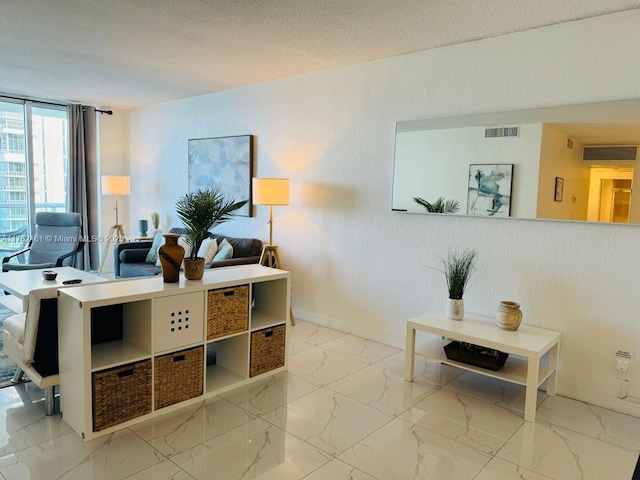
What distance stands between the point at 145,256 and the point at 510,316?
4106 mm

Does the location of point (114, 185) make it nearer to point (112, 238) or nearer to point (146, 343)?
point (112, 238)

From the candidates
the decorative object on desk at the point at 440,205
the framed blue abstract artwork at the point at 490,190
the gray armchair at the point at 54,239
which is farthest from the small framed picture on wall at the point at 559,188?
the gray armchair at the point at 54,239

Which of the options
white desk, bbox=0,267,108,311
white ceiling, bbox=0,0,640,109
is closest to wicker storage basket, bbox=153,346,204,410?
white desk, bbox=0,267,108,311

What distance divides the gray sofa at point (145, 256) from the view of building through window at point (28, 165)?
1.85 metres

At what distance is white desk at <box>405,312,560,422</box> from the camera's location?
272 centimetres

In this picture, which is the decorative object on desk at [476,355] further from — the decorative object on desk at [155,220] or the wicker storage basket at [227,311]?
the decorative object on desk at [155,220]

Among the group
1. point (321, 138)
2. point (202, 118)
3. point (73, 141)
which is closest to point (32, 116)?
point (73, 141)

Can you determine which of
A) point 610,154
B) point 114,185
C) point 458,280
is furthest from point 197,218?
point 114,185

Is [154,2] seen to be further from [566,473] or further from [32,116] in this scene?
[32,116]

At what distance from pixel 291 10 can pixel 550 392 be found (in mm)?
3076

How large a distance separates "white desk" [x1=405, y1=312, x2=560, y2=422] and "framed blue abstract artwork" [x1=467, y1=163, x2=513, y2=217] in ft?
2.62

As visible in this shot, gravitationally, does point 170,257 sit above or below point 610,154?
below

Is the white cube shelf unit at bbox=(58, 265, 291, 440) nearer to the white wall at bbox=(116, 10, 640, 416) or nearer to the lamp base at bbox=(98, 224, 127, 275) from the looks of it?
the white wall at bbox=(116, 10, 640, 416)

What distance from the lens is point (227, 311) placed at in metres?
2.92
